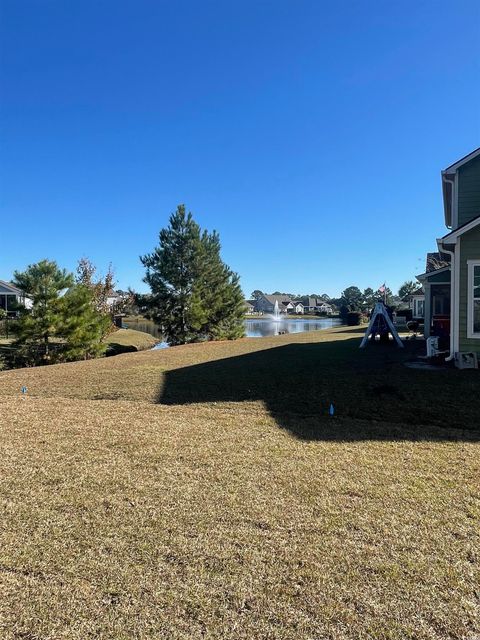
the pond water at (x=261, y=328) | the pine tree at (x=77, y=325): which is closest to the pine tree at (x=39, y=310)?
the pine tree at (x=77, y=325)

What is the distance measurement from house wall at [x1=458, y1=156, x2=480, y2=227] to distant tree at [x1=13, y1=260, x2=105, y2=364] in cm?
1334

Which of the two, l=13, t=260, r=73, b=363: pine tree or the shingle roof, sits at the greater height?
the shingle roof

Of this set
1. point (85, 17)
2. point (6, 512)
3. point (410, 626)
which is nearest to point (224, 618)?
point (410, 626)

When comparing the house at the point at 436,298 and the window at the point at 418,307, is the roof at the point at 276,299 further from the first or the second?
the house at the point at 436,298

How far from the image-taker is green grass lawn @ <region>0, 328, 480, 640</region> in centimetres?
199

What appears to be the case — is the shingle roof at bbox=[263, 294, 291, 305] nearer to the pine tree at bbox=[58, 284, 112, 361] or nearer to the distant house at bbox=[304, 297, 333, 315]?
the distant house at bbox=[304, 297, 333, 315]

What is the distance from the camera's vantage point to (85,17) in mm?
9891

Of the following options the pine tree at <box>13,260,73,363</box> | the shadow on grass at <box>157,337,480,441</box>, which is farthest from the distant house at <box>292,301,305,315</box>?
the shadow on grass at <box>157,337,480,441</box>

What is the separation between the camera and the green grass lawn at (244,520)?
1993 mm

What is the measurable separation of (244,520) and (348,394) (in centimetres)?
436

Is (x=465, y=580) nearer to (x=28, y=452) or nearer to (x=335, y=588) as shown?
(x=335, y=588)

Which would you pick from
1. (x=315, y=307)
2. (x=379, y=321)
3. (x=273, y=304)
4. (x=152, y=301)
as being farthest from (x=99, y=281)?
(x=315, y=307)

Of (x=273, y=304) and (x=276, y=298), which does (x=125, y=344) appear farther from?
(x=276, y=298)

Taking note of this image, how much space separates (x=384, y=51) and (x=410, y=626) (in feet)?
43.4
